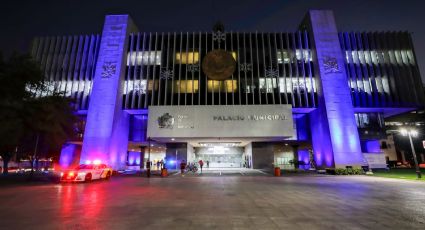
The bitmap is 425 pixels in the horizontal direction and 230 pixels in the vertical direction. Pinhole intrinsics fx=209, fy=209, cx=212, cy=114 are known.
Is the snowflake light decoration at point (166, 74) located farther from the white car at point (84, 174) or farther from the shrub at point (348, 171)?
the shrub at point (348, 171)

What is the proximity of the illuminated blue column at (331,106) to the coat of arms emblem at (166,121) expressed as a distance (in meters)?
24.9

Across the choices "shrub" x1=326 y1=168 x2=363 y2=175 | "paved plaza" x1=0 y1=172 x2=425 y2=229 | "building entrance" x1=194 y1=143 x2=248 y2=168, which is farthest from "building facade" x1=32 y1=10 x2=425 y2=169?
"paved plaza" x1=0 y1=172 x2=425 y2=229

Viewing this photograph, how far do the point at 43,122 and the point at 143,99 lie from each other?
15263 mm

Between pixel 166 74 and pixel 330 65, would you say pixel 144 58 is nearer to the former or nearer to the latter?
pixel 166 74

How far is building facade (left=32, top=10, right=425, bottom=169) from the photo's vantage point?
33.8 meters

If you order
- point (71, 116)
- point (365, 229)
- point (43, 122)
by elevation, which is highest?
point (71, 116)

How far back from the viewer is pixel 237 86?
35.8 m

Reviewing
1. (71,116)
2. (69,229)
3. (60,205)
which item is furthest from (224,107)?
(69,229)

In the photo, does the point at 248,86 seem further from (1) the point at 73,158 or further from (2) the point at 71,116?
(1) the point at 73,158

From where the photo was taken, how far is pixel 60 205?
30.7ft

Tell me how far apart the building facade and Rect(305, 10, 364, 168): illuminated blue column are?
165 mm

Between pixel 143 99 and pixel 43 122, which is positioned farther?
pixel 143 99

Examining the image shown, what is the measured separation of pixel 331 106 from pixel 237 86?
50.6ft

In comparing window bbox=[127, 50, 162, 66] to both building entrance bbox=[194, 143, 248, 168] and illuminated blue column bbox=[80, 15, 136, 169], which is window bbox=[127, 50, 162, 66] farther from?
building entrance bbox=[194, 143, 248, 168]
